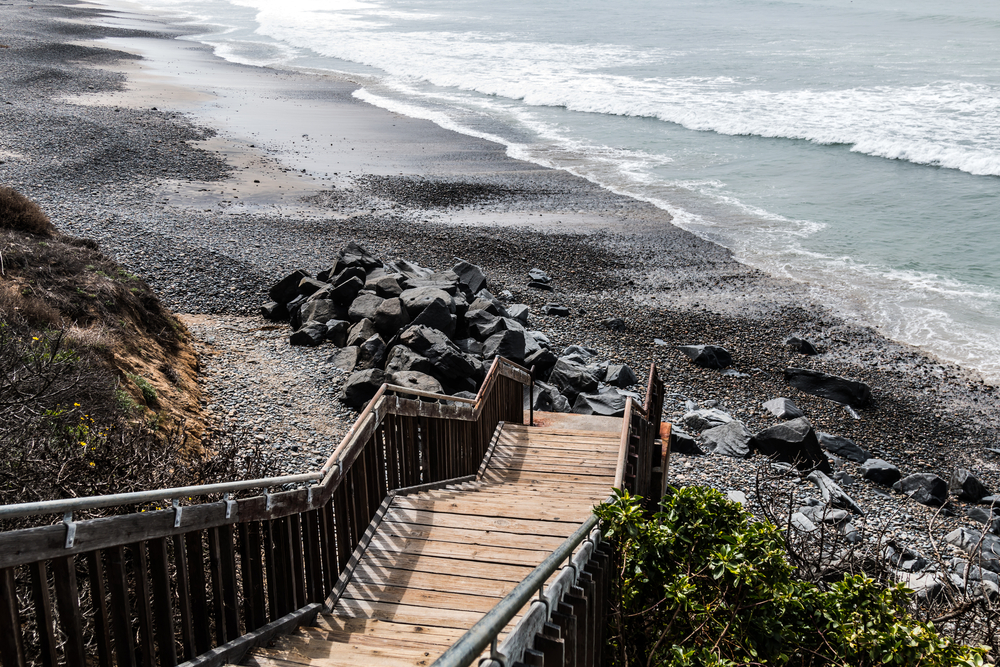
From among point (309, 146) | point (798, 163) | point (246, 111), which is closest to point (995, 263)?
point (798, 163)

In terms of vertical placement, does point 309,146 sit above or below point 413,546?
above

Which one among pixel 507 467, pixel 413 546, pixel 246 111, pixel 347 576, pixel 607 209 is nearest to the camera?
pixel 347 576

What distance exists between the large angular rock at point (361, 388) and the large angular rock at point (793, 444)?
5.93 metres

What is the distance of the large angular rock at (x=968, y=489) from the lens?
10.7 m

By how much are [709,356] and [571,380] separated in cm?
321

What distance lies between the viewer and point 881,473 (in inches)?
434

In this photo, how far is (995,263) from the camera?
64.9 feet

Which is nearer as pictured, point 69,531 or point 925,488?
point 69,531

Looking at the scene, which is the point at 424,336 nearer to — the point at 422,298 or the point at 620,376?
the point at 422,298

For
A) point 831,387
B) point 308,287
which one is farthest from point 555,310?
point 831,387

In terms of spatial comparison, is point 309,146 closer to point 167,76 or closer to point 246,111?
point 246,111

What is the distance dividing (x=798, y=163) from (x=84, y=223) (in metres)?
25.8

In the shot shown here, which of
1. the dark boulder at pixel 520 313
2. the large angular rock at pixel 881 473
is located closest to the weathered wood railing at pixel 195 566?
the large angular rock at pixel 881 473

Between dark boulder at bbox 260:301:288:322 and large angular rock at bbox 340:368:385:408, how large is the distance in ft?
12.8
